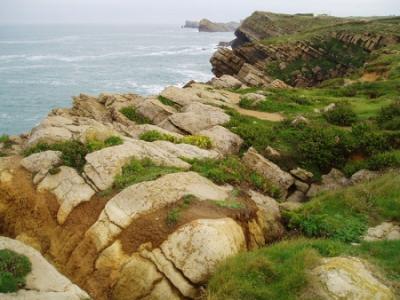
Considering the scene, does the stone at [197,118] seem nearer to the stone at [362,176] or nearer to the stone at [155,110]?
the stone at [155,110]

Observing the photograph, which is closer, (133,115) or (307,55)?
(133,115)

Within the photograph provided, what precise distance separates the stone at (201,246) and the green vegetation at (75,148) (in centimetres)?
538

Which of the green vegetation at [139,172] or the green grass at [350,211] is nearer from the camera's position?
the green grass at [350,211]

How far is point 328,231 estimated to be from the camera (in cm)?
1362

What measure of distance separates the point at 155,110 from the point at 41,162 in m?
11.1

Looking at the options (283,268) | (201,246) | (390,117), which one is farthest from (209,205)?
(390,117)

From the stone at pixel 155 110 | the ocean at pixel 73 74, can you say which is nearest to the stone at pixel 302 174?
the stone at pixel 155 110

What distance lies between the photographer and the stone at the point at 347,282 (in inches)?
391

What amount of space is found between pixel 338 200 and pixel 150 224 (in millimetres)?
6727

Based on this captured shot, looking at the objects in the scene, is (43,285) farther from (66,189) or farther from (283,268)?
(283,268)

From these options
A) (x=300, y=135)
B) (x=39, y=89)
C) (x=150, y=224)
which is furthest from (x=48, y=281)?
(x=39, y=89)

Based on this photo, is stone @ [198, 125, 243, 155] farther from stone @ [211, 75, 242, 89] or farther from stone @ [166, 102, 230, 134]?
stone @ [211, 75, 242, 89]

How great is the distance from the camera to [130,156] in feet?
53.4

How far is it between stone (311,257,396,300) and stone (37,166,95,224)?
25.3 feet
